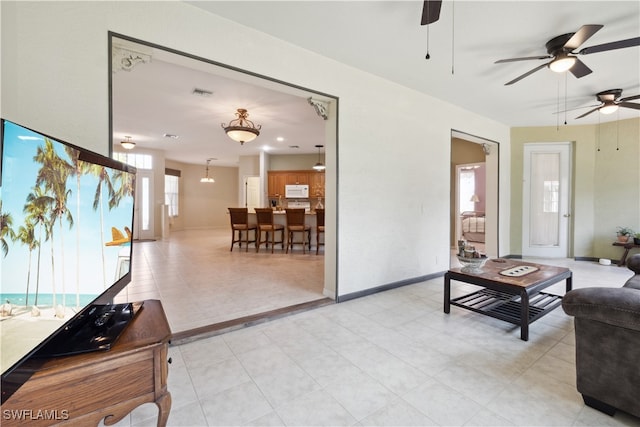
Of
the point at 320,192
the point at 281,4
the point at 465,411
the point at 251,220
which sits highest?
the point at 281,4

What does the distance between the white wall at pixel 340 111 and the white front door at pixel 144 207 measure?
7.31m

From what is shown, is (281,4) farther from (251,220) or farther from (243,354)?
(251,220)

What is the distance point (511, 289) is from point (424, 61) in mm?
2551

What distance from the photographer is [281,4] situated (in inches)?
92.4

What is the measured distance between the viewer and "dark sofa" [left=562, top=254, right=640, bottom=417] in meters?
1.44

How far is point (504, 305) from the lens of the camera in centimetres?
298

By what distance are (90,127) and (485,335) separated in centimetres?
349

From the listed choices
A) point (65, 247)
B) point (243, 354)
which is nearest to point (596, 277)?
point (243, 354)

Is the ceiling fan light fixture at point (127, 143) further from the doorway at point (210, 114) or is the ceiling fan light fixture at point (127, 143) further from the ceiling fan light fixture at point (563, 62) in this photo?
the ceiling fan light fixture at point (563, 62)

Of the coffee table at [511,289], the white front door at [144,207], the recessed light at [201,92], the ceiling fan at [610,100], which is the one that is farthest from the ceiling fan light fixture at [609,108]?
the white front door at [144,207]

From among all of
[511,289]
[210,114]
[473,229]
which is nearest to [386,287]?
[511,289]

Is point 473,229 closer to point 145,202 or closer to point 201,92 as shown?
point 201,92

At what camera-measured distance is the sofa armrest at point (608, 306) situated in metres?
1.43

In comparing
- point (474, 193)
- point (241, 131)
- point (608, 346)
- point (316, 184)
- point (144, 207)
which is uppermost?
point (241, 131)
